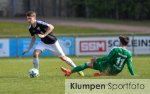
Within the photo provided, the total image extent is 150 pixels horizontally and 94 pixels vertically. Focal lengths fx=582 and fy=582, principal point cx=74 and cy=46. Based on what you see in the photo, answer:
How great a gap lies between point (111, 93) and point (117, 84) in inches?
14.2

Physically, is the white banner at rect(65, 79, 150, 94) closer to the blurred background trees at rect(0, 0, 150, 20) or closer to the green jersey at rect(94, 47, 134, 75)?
the green jersey at rect(94, 47, 134, 75)

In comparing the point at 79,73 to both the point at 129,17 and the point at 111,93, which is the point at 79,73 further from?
the point at 129,17

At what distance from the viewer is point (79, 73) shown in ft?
52.6

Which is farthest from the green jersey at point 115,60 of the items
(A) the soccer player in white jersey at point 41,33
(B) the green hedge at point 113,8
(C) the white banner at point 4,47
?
(B) the green hedge at point 113,8

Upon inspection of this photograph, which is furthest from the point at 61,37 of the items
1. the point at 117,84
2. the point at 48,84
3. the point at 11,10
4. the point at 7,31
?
the point at 11,10

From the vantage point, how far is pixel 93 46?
105 feet

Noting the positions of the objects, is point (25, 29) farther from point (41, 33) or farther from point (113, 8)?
point (41, 33)

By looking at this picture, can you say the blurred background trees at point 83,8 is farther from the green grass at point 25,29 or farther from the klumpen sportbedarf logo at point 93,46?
the klumpen sportbedarf logo at point 93,46

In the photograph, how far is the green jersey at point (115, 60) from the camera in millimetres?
14688

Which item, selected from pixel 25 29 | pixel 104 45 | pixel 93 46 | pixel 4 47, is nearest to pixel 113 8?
pixel 25 29

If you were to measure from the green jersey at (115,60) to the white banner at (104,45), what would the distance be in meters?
17.0

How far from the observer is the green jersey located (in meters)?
14.7

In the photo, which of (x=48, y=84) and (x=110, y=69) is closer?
(x=48, y=84)

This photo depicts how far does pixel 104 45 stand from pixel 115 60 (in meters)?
17.5
